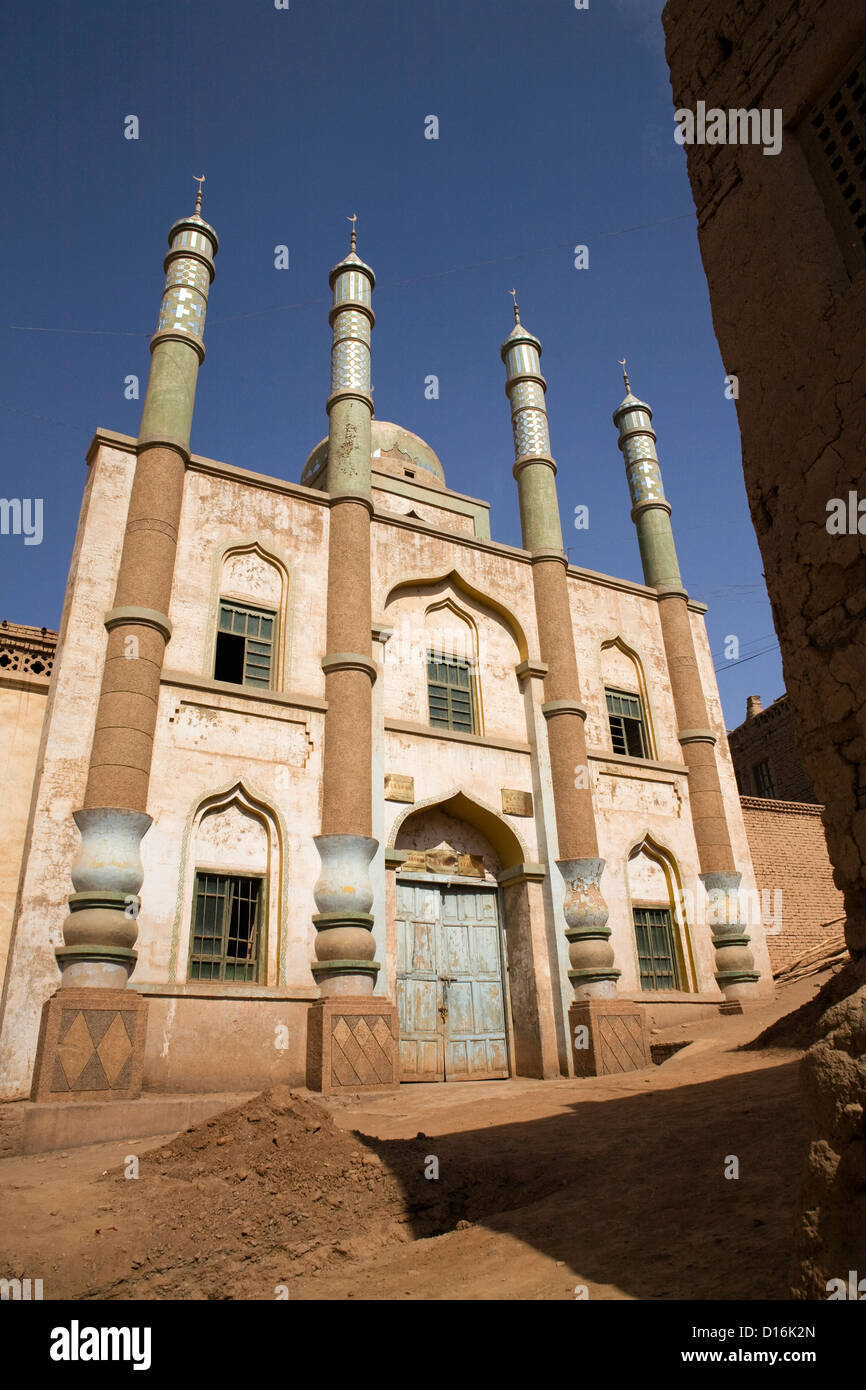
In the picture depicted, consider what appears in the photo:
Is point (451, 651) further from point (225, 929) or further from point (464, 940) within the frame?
point (225, 929)

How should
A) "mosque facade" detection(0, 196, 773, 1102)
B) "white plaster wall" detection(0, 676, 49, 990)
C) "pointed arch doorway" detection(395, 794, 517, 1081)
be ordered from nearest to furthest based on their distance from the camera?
"mosque facade" detection(0, 196, 773, 1102) → "white plaster wall" detection(0, 676, 49, 990) → "pointed arch doorway" detection(395, 794, 517, 1081)

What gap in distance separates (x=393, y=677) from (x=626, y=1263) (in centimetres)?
1056

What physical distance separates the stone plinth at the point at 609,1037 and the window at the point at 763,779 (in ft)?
39.8

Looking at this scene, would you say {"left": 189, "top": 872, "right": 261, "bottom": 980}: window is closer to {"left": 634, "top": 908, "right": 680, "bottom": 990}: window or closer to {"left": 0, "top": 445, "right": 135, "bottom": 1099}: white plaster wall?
{"left": 0, "top": 445, "right": 135, "bottom": 1099}: white plaster wall

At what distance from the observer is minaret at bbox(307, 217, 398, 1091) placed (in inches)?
410

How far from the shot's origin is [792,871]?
16.8 metres

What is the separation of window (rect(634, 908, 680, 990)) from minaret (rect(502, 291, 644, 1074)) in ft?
3.93

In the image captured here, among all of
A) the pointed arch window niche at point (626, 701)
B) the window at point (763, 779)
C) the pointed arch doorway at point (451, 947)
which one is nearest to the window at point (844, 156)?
the pointed arch doorway at point (451, 947)

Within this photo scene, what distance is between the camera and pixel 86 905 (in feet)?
31.4

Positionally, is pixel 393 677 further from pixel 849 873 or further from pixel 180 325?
pixel 849 873

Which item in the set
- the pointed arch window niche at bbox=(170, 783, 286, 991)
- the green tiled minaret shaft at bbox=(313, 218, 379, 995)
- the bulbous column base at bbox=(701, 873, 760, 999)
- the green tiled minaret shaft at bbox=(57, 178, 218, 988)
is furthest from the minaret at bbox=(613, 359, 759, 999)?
the green tiled minaret shaft at bbox=(57, 178, 218, 988)

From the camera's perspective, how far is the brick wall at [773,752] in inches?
868
